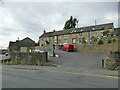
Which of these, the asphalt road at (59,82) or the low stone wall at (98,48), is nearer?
the asphalt road at (59,82)

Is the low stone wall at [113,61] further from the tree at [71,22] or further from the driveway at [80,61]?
the tree at [71,22]

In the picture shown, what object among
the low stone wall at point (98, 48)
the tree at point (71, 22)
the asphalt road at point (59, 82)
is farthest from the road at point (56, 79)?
the tree at point (71, 22)

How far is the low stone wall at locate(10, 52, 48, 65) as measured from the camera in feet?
103

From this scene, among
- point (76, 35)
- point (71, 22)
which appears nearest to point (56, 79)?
point (76, 35)

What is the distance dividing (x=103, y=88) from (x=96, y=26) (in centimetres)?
6766

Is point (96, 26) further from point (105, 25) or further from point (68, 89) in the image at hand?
point (68, 89)

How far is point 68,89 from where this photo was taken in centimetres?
1008

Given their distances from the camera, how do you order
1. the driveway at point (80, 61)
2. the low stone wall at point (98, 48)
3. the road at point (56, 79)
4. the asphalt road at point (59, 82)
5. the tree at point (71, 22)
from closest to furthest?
the asphalt road at point (59, 82) → the road at point (56, 79) → the driveway at point (80, 61) → the low stone wall at point (98, 48) → the tree at point (71, 22)

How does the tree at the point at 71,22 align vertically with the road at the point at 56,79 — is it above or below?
above

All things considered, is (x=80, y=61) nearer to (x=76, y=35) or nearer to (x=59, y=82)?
(x=59, y=82)

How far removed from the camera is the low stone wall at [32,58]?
31.3 meters

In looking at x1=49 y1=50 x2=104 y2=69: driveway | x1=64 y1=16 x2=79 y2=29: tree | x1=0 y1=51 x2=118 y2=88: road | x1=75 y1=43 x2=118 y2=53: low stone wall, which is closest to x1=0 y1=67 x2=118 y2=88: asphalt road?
x1=0 y1=51 x2=118 y2=88: road

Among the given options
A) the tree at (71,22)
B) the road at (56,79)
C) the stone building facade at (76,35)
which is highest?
the tree at (71,22)

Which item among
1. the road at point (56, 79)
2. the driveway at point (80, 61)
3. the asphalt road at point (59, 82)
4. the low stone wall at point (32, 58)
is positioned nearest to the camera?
the asphalt road at point (59, 82)
